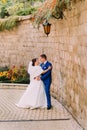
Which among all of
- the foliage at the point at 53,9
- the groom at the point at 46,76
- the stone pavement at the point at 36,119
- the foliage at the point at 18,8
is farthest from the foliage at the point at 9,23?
the groom at the point at 46,76

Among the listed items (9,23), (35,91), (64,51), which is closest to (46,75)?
(35,91)

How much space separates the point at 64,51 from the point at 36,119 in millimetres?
2494

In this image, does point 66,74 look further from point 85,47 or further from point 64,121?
point 85,47

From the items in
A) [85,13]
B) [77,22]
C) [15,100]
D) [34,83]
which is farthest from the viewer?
[15,100]

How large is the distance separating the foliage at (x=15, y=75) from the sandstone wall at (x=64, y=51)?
652 millimetres

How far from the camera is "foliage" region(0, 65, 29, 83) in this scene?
54.0 ft

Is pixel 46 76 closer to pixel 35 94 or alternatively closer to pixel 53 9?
pixel 35 94

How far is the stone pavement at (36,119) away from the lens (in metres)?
9.23

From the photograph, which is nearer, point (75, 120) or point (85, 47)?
point (85, 47)

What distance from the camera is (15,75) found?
1680 cm

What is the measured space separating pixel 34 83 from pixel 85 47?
11.9ft

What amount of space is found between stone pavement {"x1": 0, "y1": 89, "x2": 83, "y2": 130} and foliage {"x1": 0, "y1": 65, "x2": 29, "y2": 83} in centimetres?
418

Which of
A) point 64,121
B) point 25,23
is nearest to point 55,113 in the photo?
point 64,121

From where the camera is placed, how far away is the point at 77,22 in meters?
9.38
